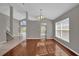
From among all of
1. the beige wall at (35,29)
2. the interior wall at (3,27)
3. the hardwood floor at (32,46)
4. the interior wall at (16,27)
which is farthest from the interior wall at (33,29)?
the interior wall at (3,27)

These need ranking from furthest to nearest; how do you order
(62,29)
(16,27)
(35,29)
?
1. (35,29)
2. (62,29)
3. (16,27)

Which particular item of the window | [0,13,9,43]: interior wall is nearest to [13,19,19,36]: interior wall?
[0,13,9,43]: interior wall

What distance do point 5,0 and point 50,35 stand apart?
1927 mm

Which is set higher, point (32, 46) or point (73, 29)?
point (73, 29)

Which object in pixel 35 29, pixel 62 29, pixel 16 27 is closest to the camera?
pixel 16 27

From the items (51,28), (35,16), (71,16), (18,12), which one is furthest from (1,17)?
(71,16)

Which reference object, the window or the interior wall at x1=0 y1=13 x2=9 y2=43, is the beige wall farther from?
the interior wall at x1=0 y1=13 x2=9 y2=43

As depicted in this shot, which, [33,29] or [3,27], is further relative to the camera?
[33,29]

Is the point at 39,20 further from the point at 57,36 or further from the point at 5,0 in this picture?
the point at 5,0

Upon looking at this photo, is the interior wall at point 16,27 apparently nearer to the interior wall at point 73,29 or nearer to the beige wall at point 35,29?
the beige wall at point 35,29

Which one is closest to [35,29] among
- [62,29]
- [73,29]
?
[62,29]

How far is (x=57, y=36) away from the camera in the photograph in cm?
343

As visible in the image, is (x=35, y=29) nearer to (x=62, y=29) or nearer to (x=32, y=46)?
(x=32, y=46)

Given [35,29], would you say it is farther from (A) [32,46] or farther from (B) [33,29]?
(A) [32,46]
